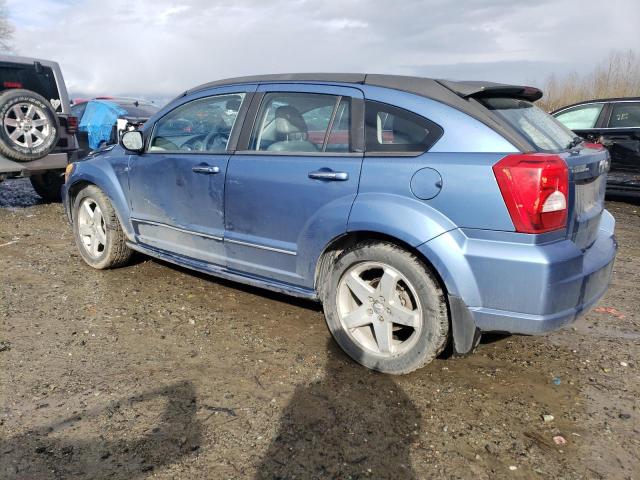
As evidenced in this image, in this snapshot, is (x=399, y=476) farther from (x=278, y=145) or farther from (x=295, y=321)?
(x=278, y=145)

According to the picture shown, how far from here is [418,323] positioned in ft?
9.77

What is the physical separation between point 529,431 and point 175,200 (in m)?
2.85

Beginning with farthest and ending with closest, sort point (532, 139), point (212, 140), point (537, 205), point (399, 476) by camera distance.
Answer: point (212, 140)
point (532, 139)
point (537, 205)
point (399, 476)

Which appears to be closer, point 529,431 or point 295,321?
point 529,431

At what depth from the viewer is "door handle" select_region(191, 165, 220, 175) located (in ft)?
12.3

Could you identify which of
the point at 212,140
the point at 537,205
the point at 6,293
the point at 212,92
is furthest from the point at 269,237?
the point at 6,293

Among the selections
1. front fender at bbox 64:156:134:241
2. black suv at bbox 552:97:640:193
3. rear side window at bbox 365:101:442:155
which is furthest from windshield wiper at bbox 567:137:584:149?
black suv at bbox 552:97:640:193

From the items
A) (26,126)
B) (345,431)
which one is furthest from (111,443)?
(26,126)

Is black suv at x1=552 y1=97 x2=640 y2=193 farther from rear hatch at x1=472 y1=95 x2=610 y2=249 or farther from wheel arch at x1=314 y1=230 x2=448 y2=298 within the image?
wheel arch at x1=314 y1=230 x2=448 y2=298

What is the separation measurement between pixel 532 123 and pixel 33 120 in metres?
5.80

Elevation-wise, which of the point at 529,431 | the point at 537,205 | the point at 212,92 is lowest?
the point at 529,431

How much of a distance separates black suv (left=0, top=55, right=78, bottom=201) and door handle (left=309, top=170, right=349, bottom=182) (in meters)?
4.75

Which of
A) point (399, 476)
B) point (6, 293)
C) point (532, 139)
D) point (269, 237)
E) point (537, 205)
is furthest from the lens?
point (6, 293)

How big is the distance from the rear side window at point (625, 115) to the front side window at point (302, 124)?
7034 millimetres
